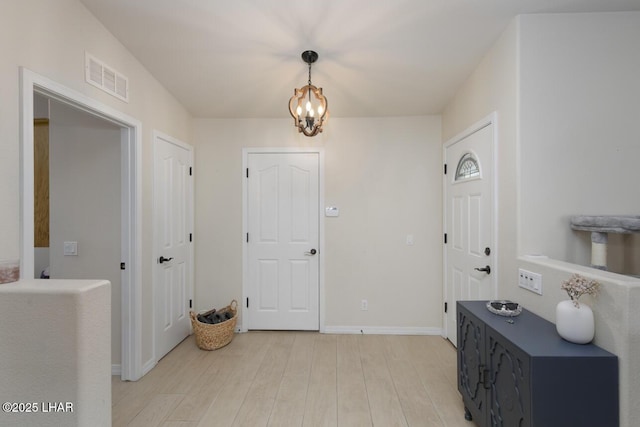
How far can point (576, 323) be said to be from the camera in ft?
4.35

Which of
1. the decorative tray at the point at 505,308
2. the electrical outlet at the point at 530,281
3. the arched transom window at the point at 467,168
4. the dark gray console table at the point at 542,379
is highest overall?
the arched transom window at the point at 467,168

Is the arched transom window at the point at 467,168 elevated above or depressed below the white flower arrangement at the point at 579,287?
above

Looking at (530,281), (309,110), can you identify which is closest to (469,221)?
(530,281)

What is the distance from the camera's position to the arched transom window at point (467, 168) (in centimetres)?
248

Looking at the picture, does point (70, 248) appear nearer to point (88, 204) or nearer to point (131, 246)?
point (88, 204)

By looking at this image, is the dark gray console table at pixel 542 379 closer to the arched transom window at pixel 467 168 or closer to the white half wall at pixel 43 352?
the arched transom window at pixel 467 168

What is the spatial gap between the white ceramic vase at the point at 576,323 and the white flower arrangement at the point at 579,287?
29mm

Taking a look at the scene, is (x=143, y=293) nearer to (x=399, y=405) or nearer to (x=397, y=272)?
(x=399, y=405)

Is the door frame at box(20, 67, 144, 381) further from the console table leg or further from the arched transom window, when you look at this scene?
the arched transom window

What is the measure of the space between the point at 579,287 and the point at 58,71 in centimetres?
297

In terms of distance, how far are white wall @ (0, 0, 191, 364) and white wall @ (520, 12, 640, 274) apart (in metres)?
2.83

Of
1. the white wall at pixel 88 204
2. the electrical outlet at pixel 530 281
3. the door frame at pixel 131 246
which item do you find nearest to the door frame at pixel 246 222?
the door frame at pixel 131 246

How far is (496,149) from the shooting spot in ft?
6.97

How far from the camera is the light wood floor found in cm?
194
